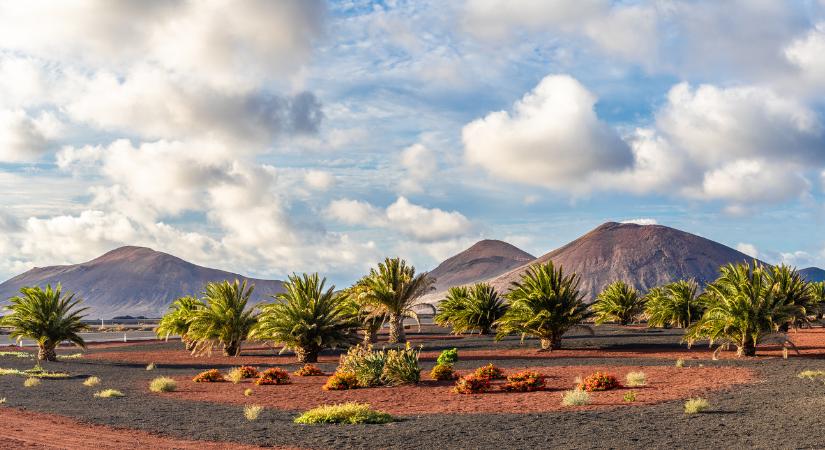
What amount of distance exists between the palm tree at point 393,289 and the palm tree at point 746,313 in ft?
50.3

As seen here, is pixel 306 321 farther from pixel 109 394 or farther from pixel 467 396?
pixel 467 396

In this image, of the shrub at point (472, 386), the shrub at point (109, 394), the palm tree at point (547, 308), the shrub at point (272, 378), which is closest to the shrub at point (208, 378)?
the shrub at point (272, 378)

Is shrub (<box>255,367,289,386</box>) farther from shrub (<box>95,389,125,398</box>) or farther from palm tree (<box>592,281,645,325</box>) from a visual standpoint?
palm tree (<box>592,281,645,325</box>)

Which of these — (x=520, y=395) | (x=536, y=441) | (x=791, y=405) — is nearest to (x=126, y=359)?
(x=520, y=395)

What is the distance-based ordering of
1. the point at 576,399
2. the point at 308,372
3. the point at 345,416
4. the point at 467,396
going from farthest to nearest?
the point at 308,372 < the point at 467,396 < the point at 576,399 < the point at 345,416

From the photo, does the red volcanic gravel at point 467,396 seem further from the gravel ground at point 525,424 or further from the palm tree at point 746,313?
the palm tree at point 746,313

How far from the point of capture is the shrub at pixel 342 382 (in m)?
19.2

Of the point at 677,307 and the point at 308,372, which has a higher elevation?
the point at 677,307

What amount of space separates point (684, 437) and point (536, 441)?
2.47 m

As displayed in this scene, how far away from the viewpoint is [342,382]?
19266mm

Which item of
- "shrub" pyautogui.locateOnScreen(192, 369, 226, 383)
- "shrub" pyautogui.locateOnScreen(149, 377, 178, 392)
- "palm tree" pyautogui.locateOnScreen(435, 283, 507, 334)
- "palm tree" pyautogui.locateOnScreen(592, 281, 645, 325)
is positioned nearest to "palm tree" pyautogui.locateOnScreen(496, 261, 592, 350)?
"shrub" pyautogui.locateOnScreen(192, 369, 226, 383)

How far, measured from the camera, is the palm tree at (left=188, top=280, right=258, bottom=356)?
101ft

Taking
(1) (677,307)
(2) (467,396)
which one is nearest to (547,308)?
(2) (467,396)

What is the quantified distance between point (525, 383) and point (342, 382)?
511cm
